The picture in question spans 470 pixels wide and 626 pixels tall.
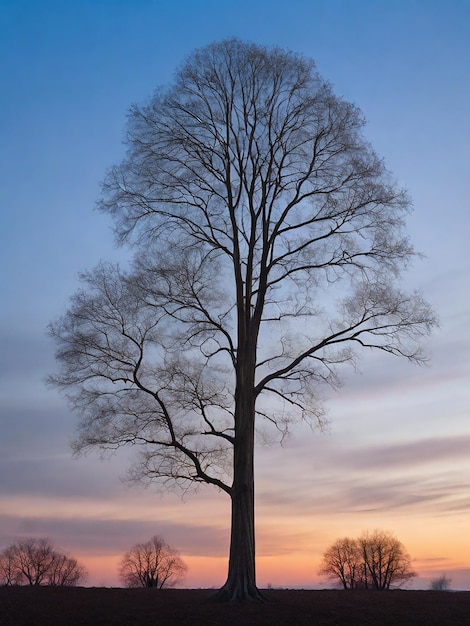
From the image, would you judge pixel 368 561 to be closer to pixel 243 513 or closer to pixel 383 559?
pixel 383 559

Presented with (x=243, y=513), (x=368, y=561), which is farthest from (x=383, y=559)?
(x=243, y=513)

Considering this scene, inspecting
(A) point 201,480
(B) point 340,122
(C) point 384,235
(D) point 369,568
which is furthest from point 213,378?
(D) point 369,568

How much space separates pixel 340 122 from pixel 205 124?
4445mm

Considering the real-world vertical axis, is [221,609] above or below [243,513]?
below

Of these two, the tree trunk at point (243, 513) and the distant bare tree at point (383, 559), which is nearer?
the tree trunk at point (243, 513)

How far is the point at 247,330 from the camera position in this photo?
2064 cm

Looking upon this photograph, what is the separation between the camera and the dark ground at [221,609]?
1625cm

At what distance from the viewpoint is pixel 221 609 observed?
55.3 ft

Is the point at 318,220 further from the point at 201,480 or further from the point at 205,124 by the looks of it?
the point at 201,480

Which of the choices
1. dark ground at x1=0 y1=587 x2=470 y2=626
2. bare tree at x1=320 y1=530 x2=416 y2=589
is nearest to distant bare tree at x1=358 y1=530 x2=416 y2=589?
bare tree at x1=320 y1=530 x2=416 y2=589

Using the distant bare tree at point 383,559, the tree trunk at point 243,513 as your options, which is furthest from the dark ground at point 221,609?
the distant bare tree at point 383,559

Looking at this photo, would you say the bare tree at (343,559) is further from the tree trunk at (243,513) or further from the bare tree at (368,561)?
the tree trunk at (243,513)

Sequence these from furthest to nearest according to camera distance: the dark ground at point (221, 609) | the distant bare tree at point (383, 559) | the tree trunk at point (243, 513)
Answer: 1. the distant bare tree at point (383, 559)
2. the tree trunk at point (243, 513)
3. the dark ground at point (221, 609)

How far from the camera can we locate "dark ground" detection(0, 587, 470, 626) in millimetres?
16250
